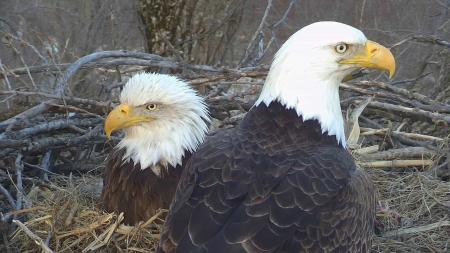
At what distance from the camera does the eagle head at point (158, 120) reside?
3.89 meters

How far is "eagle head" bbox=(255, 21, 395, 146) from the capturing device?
353 centimetres

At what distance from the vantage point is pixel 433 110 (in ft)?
14.5

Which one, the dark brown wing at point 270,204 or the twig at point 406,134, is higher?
the dark brown wing at point 270,204

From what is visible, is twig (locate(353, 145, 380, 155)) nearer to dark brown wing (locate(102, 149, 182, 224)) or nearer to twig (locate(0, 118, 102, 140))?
dark brown wing (locate(102, 149, 182, 224))

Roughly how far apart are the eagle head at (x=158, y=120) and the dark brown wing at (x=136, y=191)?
1.8 inches

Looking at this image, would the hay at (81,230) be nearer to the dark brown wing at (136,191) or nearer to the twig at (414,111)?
the dark brown wing at (136,191)

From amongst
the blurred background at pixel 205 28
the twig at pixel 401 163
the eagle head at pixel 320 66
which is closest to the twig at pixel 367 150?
the twig at pixel 401 163

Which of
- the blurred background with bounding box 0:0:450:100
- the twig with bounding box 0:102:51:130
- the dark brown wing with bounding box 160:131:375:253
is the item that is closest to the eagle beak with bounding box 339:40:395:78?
the dark brown wing with bounding box 160:131:375:253

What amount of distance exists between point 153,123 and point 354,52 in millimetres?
1089

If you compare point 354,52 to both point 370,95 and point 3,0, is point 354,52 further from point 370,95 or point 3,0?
point 3,0

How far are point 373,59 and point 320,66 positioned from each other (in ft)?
0.85

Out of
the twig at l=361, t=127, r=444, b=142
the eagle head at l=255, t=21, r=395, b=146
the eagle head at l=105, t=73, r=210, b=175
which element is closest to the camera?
the eagle head at l=255, t=21, r=395, b=146

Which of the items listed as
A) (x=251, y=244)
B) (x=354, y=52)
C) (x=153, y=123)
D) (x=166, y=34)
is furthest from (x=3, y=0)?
(x=251, y=244)

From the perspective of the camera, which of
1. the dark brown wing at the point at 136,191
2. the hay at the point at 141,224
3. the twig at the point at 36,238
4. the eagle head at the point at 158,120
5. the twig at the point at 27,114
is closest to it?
the twig at the point at 36,238
